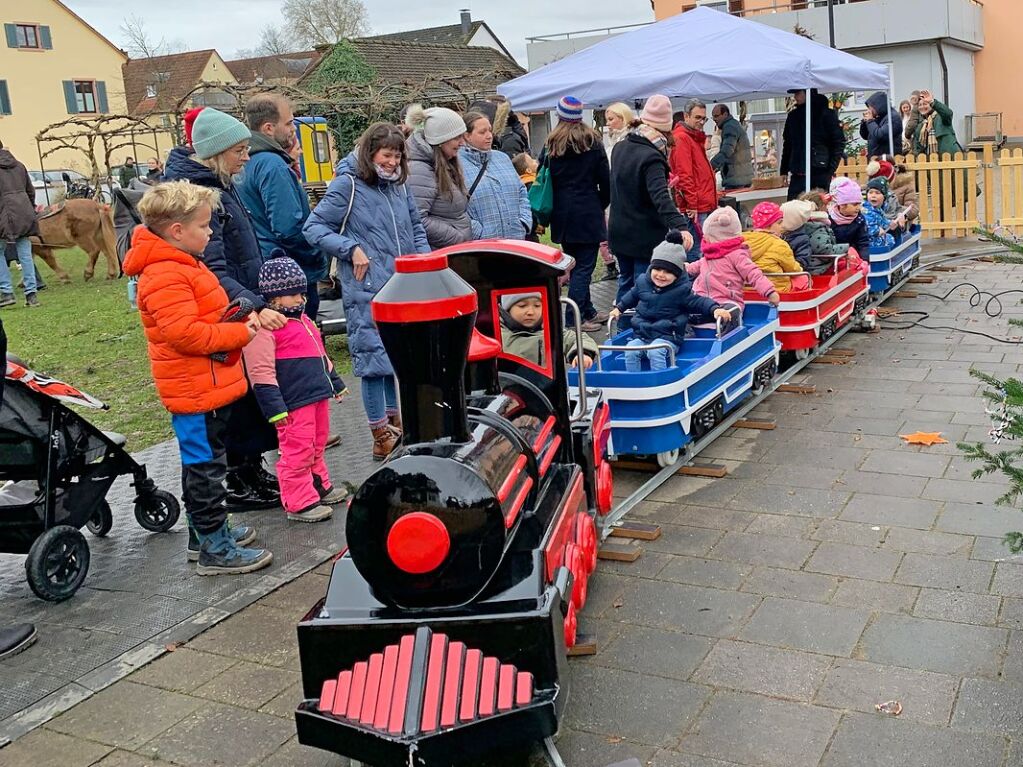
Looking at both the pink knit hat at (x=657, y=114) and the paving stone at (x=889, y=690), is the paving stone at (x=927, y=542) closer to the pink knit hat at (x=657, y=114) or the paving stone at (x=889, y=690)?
the paving stone at (x=889, y=690)

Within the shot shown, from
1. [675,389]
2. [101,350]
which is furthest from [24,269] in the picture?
[675,389]

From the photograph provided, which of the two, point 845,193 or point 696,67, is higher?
point 696,67

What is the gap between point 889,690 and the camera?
11.7 feet

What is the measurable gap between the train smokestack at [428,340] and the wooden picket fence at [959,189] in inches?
539

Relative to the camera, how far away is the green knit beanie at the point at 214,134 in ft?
17.2

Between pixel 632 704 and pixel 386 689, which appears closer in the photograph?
pixel 386 689

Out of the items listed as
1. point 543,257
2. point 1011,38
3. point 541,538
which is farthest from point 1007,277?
point 1011,38

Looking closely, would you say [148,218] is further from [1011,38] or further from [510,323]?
[1011,38]

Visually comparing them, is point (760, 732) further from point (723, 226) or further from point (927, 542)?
point (723, 226)

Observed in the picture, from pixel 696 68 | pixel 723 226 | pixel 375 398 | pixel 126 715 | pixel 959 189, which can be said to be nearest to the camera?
pixel 126 715

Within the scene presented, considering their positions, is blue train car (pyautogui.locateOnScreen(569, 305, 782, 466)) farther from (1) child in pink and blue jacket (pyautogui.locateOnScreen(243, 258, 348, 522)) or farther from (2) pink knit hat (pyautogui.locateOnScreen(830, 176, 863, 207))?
(2) pink knit hat (pyautogui.locateOnScreen(830, 176, 863, 207))

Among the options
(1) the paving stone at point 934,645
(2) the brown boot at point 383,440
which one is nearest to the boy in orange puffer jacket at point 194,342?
(2) the brown boot at point 383,440

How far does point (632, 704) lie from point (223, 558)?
7.47 feet

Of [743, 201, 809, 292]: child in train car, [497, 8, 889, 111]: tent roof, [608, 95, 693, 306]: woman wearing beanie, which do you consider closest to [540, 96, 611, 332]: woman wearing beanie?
[608, 95, 693, 306]: woman wearing beanie
